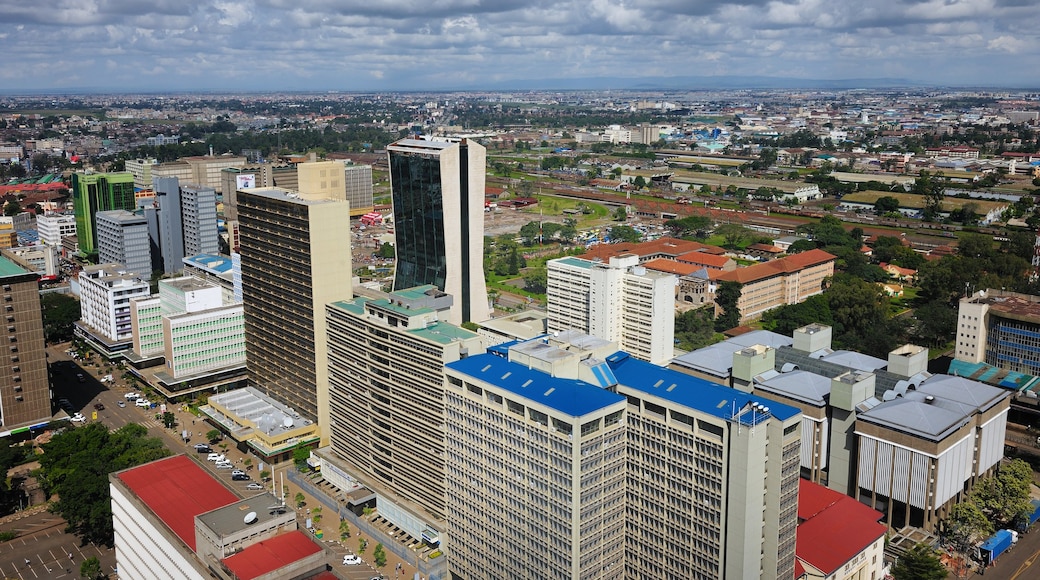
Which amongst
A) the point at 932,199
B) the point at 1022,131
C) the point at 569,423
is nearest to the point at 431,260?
the point at 569,423

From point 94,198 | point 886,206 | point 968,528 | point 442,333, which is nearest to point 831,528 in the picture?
point 968,528

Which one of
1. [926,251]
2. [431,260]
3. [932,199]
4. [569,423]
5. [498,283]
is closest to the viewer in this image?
[569,423]

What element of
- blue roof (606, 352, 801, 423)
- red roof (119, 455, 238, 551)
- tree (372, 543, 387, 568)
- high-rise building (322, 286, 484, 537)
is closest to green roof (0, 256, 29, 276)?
high-rise building (322, 286, 484, 537)

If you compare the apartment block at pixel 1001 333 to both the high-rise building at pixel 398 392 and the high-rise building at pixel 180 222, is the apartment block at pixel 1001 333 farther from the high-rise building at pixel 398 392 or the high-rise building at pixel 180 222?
the high-rise building at pixel 180 222

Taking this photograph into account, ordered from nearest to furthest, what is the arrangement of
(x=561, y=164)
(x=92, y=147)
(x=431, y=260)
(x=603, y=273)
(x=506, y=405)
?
(x=506, y=405)
(x=603, y=273)
(x=431, y=260)
(x=561, y=164)
(x=92, y=147)

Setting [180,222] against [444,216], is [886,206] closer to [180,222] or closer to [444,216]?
[444,216]

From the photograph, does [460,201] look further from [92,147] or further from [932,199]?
[92,147]

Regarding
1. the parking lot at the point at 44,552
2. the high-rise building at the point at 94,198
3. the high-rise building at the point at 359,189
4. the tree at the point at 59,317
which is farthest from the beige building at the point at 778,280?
the high-rise building at the point at 94,198

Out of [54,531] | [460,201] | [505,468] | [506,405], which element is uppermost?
[460,201]
